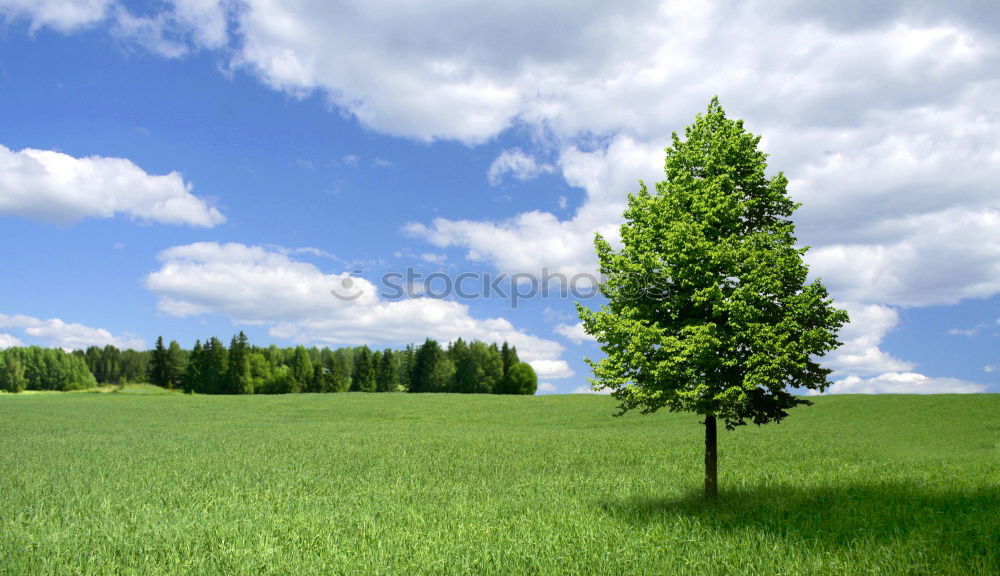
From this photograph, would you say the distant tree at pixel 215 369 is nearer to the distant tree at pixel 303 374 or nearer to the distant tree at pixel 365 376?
the distant tree at pixel 303 374

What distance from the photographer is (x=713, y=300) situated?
1455cm

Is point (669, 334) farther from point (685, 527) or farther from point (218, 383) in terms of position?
point (218, 383)

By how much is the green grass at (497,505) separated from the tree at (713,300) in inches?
116

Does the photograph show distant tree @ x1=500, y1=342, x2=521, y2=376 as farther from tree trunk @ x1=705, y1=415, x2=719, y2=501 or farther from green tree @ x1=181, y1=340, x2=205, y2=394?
tree trunk @ x1=705, y1=415, x2=719, y2=501

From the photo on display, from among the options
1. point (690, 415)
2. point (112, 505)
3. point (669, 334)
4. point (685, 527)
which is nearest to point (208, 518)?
point (112, 505)

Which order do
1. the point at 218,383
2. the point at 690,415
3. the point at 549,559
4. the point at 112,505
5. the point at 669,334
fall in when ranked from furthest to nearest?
the point at 218,383, the point at 690,415, the point at 112,505, the point at 669,334, the point at 549,559

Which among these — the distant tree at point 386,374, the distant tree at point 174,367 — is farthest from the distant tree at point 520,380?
the distant tree at point 174,367

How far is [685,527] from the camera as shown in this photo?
1311 centimetres

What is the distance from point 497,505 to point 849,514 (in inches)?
346

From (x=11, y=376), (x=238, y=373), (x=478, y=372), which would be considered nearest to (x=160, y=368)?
(x=238, y=373)

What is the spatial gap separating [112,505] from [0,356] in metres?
125

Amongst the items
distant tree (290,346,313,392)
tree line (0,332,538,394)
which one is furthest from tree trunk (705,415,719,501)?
distant tree (290,346,313,392)

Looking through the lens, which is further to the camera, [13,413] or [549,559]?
[13,413]

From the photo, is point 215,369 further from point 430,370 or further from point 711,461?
point 711,461
